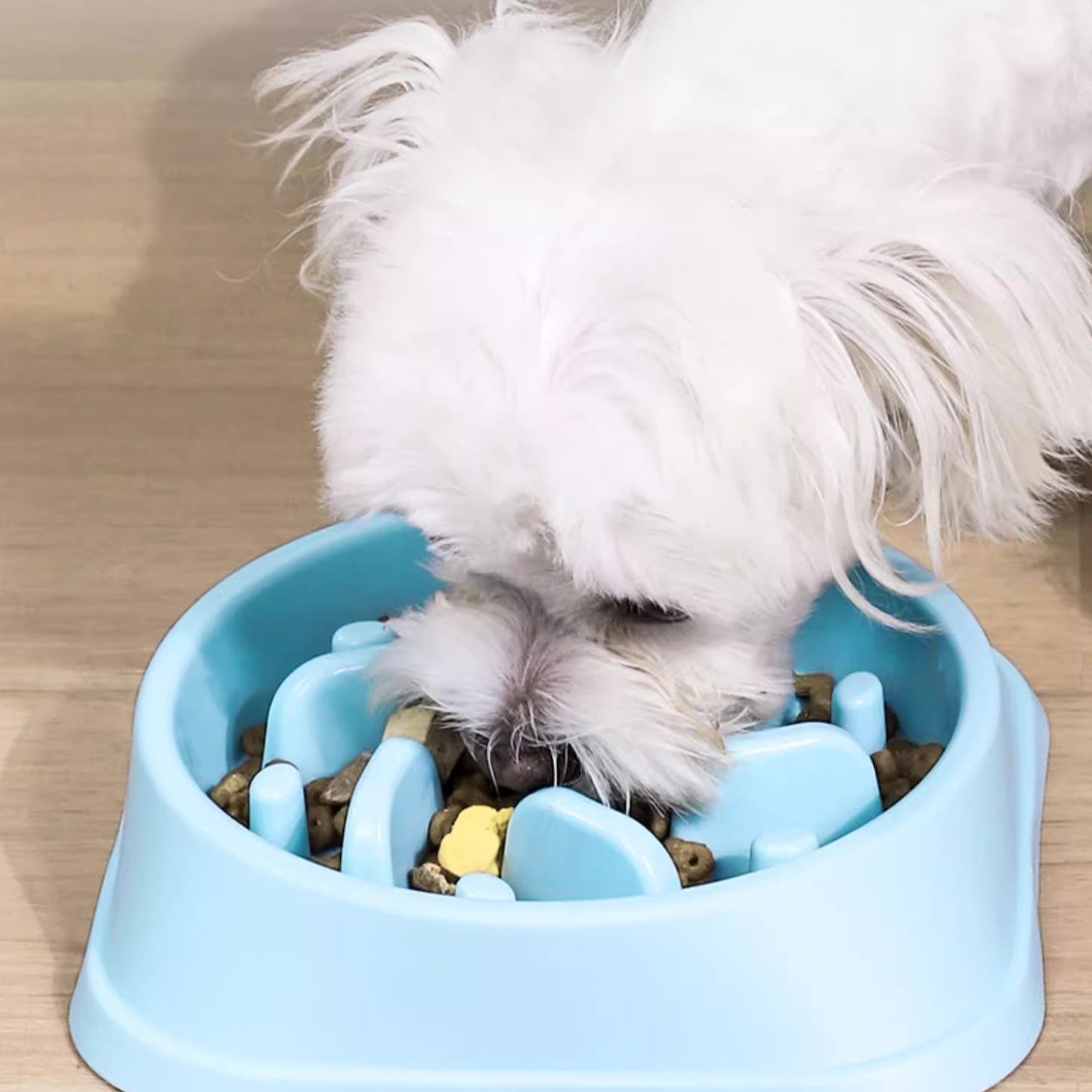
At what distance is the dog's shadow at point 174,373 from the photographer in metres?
1.53

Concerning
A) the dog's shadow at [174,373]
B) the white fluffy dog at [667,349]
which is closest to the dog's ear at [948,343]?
the white fluffy dog at [667,349]

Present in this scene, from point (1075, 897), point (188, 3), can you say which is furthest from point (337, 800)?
point (188, 3)

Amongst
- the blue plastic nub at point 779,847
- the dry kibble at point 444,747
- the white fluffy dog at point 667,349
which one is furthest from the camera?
the dry kibble at point 444,747

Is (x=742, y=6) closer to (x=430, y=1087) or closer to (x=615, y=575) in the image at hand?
(x=615, y=575)

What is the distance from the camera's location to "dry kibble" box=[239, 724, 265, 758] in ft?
4.81

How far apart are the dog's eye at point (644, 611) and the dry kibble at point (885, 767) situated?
227mm

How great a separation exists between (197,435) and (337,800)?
85cm

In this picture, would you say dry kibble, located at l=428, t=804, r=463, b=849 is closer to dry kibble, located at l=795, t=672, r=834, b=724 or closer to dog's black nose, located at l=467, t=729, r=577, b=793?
dog's black nose, located at l=467, t=729, r=577, b=793

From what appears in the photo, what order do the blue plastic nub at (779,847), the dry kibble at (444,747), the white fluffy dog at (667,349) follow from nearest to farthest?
the white fluffy dog at (667,349)
the blue plastic nub at (779,847)
the dry kibble at (444,747)

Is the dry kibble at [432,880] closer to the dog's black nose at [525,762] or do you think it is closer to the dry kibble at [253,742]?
the dog's black nose at [525,762]

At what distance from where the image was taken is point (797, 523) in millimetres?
1205

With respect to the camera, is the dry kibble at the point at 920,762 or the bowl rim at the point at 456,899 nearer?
the bowl rim at the point at 456,899

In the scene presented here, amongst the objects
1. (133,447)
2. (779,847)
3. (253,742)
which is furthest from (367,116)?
(133,447)

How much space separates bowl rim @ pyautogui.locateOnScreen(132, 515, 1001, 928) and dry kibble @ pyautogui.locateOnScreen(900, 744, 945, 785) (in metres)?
0.03
